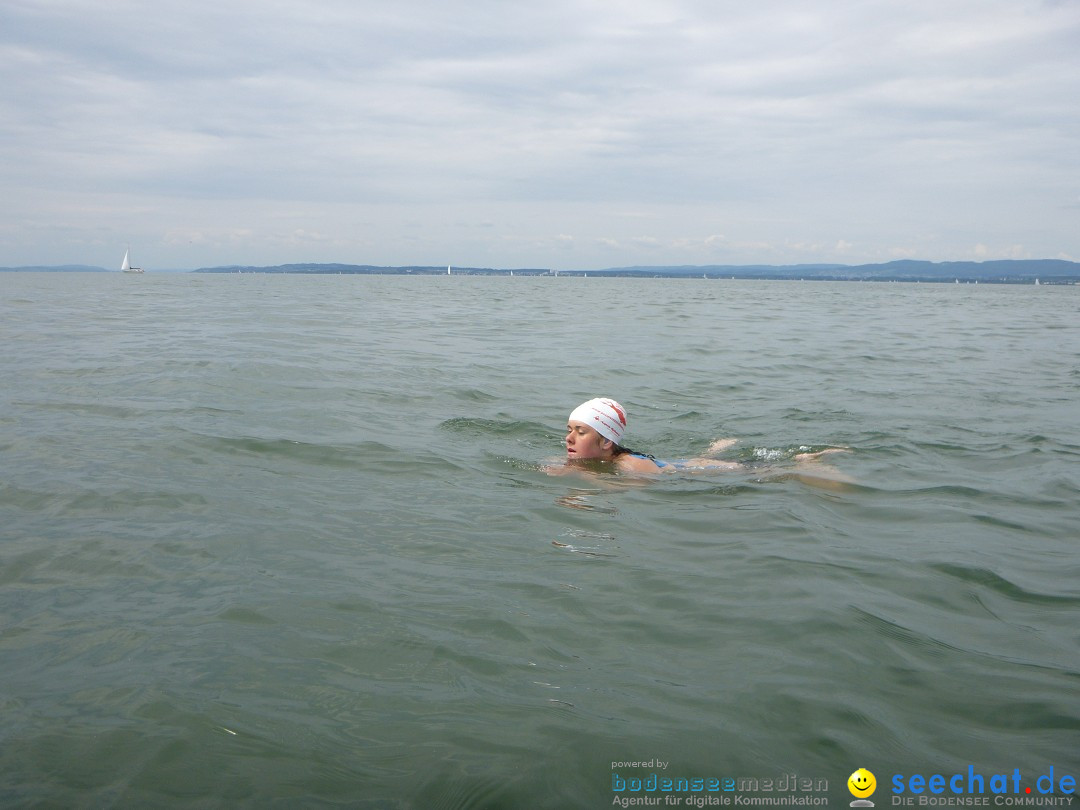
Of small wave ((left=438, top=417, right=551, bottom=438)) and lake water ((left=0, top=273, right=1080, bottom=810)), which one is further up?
small wave ((left=438, top=417, right=551, bottom=438))

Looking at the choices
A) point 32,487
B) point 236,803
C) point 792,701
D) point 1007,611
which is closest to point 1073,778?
point 792,701

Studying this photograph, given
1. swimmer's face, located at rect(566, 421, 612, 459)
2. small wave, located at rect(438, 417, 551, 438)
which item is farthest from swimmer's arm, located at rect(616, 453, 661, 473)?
small wave, located at rect(438, 417, 551, 438)

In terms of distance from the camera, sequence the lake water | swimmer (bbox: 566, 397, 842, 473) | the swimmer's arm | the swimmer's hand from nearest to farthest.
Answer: the lake water, the swimmer's arm, swimmer (bbox: 566, 397, 842, 473), the swimmer's hand

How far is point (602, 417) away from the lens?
830cm

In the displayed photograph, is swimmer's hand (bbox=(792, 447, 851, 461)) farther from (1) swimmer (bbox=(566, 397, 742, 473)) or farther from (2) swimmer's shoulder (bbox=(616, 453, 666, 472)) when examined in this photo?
(2) swimmer's shoulder (bbox=(616, 453, 666, 472))

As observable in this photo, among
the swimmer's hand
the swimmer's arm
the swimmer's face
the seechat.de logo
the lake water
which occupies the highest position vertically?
the swimmer's face

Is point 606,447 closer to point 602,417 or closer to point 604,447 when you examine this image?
point 604,447

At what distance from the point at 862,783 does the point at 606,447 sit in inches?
216

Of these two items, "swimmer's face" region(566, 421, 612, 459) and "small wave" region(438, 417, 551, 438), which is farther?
"small wave" region(438, 417, 551, 438)

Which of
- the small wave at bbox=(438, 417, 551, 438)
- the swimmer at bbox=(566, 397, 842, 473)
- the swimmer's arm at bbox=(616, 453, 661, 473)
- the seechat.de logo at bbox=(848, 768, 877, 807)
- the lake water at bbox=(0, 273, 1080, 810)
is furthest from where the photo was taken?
the small wave at bbox=(438, 417, 551, 438)

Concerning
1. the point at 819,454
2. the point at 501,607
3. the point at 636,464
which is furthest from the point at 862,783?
the point at 819,454

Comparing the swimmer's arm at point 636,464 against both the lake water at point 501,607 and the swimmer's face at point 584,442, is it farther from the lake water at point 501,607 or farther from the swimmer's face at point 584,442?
the lake water at point 501,607

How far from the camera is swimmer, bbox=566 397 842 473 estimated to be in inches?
320

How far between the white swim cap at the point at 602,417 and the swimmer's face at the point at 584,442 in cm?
5
